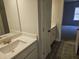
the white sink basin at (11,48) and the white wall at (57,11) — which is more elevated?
the white wall at (57,11)

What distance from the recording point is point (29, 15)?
1.68 m

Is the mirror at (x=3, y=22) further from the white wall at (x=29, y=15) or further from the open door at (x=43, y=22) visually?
the open door at (x=43, y=22)

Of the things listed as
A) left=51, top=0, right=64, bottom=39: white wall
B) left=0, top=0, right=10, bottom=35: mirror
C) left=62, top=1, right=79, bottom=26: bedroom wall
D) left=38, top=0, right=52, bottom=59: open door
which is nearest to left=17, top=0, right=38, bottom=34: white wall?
left=38, top=0, right=52, bottom=59: open door

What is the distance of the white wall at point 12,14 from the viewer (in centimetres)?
176

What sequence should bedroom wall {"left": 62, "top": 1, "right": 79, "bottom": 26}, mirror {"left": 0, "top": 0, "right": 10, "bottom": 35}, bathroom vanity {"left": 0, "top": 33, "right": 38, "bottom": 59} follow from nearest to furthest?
1. bathroom vanity {"left": 0, "top": 33, "right": 38, "bottom": 59}
2. mirror {"left": 0, "top": 0, "right": 10, "bottom": 35}
3. bedroom wall {"left": 62, "top": 1, "right": 79, "bottom": 26}

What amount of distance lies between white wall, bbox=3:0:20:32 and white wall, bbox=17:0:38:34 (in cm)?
14

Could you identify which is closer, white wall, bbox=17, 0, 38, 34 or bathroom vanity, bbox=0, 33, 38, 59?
bathroom vanity, bbox=0, 33, 38, 59

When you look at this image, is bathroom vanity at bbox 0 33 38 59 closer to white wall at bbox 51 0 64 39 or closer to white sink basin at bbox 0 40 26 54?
white sink basin at bbox 0 40 26 54

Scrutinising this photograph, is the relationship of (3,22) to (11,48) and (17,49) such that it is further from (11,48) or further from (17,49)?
(17,49)

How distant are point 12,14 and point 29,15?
1.62ft

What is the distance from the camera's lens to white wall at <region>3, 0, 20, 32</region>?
69.1 inches

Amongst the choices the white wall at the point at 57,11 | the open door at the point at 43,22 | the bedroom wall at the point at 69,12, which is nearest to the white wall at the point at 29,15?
the open door at the point at 43,22

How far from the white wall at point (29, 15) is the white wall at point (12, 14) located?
143 mm

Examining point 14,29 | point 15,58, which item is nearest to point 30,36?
point 14,29
